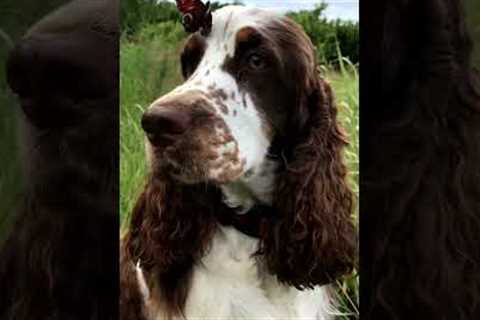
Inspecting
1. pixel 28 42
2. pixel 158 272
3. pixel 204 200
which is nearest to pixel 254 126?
pixel 204 200

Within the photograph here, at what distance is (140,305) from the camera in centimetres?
135

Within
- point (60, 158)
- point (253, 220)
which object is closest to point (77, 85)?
point (60, 158)

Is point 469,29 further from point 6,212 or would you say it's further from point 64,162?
point 6,212

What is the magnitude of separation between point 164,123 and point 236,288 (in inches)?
11.2

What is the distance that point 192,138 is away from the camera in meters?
1.20

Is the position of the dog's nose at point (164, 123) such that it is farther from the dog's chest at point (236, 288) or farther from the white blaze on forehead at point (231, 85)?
the dog's chest at point (236, 288)

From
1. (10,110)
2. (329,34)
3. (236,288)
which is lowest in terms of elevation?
(236,288)

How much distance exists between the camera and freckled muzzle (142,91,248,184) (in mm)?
1194

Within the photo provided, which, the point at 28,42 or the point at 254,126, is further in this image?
the point at 28,42

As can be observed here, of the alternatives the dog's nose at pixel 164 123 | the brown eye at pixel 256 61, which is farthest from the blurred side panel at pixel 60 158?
the brown eye at pixel 256 61

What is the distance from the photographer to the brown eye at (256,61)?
122 cm

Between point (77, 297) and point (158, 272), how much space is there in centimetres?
14

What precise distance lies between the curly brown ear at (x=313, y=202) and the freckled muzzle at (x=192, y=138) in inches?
3.8

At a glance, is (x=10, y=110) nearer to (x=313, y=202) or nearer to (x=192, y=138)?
(x=192, y=138)
